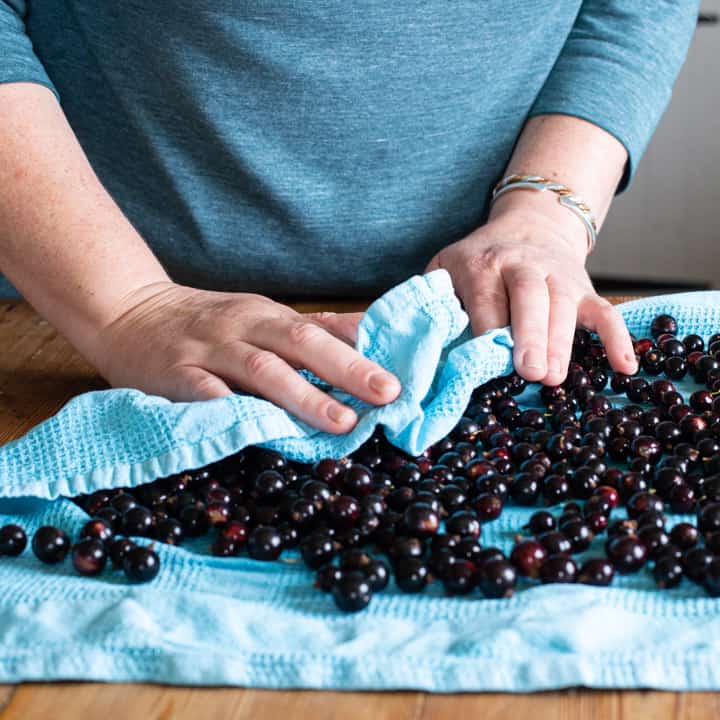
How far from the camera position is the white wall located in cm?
350

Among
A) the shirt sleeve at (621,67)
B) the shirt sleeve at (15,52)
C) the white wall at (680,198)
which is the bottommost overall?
the white wall at (680,198)

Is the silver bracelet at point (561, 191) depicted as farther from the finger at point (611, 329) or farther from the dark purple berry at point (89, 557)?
the dark purple berry at point (89, 557)

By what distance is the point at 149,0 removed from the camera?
1392 mm

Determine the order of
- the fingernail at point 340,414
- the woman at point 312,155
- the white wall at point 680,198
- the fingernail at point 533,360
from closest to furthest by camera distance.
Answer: the fingernail at point 340,414 → the fingernail at point 533,360 → the woman at point 312,155 → the white wall at point 680,198

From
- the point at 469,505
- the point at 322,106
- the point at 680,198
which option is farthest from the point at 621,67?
the point at 680,198

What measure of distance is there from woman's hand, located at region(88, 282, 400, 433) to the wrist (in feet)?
1.00

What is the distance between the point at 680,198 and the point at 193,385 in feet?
9.68

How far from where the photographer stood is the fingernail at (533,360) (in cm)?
114

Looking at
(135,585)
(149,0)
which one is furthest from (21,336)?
(135,585)

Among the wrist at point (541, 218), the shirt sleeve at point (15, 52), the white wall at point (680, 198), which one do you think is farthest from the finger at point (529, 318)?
the white wall at point (680, 198)

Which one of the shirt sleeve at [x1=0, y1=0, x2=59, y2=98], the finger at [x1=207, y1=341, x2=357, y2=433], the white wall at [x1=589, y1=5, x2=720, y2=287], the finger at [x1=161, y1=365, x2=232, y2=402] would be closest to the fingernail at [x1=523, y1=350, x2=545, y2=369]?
the finger at [x1=207, y1=341, x2=357, y2=433]

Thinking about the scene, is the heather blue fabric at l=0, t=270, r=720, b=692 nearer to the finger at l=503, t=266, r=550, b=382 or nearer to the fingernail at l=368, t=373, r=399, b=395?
the fingernail at l=368, t=373, r=399, b=395

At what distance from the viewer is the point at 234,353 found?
43.2 inches

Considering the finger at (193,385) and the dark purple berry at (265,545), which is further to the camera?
the finger at (193,385)
